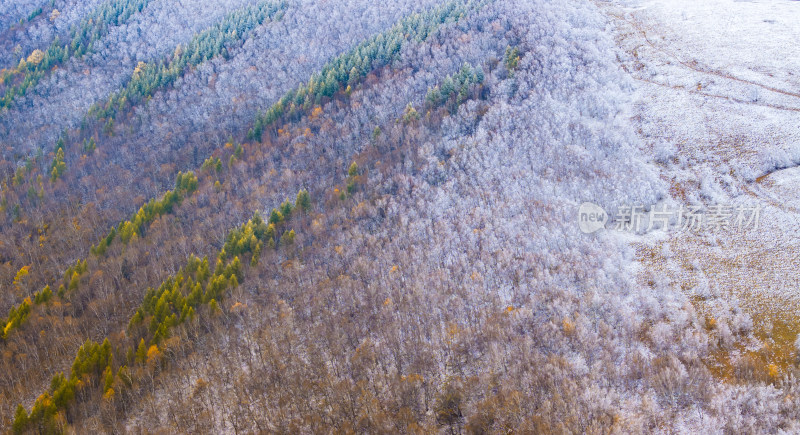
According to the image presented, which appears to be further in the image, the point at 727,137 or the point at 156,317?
the point at 727,137

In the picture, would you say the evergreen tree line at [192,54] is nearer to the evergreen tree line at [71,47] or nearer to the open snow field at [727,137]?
the evergreen tree line at [71,47]

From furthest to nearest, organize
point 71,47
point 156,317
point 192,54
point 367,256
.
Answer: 1. point 71,47
2. point 192,54
3. point 367,256
4. point 156,317

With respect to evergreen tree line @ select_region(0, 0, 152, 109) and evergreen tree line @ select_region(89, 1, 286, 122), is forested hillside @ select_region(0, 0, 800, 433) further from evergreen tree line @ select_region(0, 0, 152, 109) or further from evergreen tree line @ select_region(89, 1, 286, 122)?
evergreen tree line @ select_region(0, 0, 152, 109)

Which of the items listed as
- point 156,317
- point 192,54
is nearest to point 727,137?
point 156,317

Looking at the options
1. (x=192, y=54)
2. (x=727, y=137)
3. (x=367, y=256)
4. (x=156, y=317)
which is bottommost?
(x=727, y=137)

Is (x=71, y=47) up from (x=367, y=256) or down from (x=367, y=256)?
up

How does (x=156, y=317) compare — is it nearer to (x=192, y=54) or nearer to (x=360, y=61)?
(x=360, y=61)

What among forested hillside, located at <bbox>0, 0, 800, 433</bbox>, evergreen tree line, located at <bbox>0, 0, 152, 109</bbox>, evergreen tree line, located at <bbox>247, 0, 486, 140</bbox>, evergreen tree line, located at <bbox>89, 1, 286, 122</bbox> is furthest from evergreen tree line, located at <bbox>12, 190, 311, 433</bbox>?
evergreen tree line, located at <bbox>0, 0, 152, 109</bbox>
